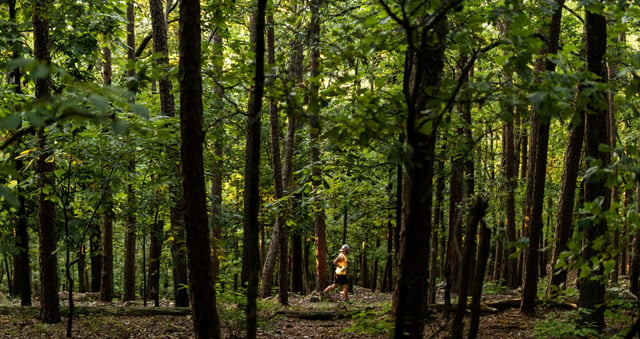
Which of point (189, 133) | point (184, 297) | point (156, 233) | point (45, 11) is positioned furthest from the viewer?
point (184, 297)

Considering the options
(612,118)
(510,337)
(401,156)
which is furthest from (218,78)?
(612,118)

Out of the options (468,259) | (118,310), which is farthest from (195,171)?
(118,310)

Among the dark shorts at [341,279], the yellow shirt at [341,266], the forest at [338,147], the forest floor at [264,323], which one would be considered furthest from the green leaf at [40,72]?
the dark shorts at [341,279]

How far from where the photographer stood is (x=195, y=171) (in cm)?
471

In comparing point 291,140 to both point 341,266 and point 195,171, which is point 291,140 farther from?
point 195,171

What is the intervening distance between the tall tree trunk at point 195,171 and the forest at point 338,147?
0.05 ft

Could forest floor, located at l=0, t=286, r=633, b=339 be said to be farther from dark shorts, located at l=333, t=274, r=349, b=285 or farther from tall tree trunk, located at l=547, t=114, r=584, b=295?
dark shorts, located at l=333, t=274, r=349, b=285

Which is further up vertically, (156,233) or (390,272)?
(156,233)

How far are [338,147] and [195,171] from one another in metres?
1.91

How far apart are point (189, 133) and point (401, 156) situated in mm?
2200

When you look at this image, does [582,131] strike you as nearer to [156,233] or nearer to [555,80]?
[555,80]

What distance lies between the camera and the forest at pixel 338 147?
338 cm

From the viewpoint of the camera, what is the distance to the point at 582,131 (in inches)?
383

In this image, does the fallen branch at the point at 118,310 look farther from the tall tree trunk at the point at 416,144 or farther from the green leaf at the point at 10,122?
the green leaf at the point at 10,122
